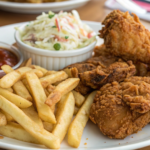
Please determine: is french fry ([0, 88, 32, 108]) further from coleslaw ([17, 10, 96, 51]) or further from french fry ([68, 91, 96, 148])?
coleslaw ([17, 10, 96, 51])

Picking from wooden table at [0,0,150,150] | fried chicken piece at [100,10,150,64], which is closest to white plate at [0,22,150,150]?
fried chicken piece at [100,10,150,64]

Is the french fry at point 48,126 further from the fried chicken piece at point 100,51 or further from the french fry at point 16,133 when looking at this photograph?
the fried chicken piece at point 100,51

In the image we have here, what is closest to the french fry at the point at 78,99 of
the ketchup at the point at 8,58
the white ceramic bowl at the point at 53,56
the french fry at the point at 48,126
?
the french fry at the point at 48,126

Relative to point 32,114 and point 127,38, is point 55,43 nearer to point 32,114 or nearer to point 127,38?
point 127,38

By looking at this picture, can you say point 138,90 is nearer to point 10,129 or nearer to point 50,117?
point 50,117

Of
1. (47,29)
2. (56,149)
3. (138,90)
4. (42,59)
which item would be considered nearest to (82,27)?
(47,29)
